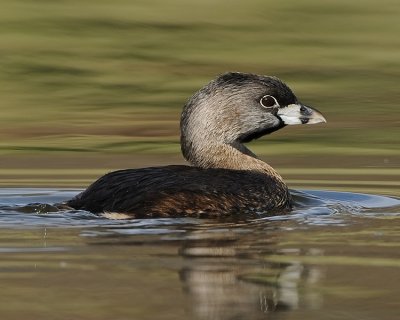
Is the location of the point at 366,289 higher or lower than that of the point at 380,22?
lower

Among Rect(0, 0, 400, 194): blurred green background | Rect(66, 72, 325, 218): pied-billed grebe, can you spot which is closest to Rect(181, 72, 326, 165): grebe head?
Rect(66, 72, 325, 218): pied-billed grebe

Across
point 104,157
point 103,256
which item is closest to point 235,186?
point 103,256

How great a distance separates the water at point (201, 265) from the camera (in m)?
7.12

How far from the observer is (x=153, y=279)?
7.77 meters

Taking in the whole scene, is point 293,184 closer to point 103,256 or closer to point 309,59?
point 103,256

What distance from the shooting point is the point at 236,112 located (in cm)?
1149

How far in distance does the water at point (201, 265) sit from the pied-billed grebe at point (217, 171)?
20 cm

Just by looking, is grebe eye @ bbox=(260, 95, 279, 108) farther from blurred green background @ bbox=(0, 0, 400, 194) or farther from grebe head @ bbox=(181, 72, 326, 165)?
blurred green background @ bbox=(0, 0, 400, 194)

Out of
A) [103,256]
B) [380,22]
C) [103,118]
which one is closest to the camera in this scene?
[103,256]

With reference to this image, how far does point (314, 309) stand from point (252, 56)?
1601cm

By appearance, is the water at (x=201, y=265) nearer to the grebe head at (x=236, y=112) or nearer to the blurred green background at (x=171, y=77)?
the grebe head at (x=236, y=112)

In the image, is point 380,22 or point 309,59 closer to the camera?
point 309,59

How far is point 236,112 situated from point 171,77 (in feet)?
30.7

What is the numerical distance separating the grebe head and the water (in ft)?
3.59
